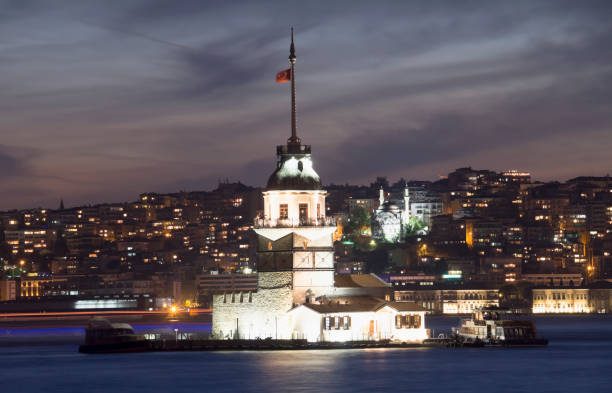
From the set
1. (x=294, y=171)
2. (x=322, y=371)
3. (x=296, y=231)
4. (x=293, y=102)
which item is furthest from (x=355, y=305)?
(x=293, y=102)

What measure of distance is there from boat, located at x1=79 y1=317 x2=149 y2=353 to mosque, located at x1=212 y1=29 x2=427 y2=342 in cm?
806

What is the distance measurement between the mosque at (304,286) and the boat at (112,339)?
806cm

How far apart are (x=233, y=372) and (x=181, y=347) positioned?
11156 mm

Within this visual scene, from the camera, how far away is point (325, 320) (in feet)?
247

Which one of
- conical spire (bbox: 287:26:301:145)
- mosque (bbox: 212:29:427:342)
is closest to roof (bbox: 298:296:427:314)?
mosque (bbox: 212:29:427:342)

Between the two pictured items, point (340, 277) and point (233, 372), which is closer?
point (233, 372)

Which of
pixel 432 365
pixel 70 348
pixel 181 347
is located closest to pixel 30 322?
pixel 70 348

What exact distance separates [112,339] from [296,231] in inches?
597

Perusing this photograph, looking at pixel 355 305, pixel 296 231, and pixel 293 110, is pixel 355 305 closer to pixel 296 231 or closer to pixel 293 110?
pixel 296 231

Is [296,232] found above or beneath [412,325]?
above

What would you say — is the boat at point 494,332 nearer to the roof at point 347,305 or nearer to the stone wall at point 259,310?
the roof at point 347,305

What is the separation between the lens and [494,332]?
82.0 metres

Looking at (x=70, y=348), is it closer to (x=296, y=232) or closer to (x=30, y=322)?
(x=296, y=232)

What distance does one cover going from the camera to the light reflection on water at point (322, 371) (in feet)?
207
